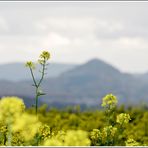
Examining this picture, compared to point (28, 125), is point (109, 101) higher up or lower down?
higher up

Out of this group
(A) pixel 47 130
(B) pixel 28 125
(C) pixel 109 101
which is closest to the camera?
(B) pixel 28 125

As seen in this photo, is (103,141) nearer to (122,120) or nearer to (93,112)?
(122,120)

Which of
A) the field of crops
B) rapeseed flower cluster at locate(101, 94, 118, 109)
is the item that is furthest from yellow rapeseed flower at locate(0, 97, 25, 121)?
rapeseed flower cluster at locate(101, 94, 118, 109)

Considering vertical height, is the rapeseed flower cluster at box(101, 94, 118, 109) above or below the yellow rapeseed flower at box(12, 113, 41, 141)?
above

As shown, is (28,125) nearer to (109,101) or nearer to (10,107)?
(10,107)

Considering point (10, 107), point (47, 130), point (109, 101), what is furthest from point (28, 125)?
point (109, 101)

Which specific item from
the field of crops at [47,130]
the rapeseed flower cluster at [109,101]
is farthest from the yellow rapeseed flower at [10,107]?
the rapeseed flower cluster at [109,101]

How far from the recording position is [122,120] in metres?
5.45

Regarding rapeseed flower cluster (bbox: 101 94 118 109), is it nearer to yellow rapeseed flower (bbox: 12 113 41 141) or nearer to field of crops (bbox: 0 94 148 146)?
field of crops (bbox: 0 94 148 146)

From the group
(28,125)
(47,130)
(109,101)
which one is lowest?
(28,125)

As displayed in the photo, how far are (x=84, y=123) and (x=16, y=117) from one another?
17461 millimetres

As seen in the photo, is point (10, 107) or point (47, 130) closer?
point (10, 107)

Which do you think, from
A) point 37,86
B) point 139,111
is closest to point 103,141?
point 37,86

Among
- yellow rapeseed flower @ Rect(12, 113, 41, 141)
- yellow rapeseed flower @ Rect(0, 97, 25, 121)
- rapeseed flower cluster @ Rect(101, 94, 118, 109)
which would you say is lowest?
yellow rapeseed flower @ Rect(12, 113, 41, 141)
